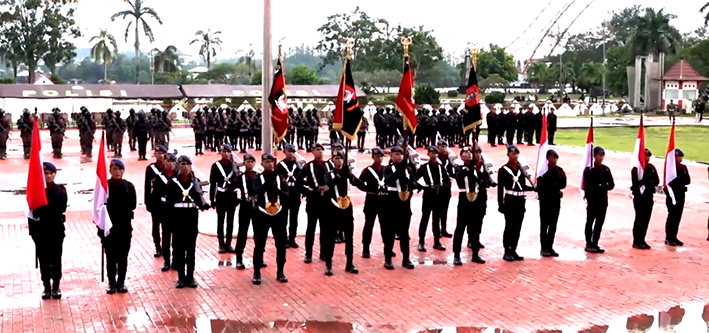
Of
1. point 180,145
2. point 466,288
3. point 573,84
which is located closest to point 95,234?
Result: point 466,288

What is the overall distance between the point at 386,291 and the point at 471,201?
2.19 metres

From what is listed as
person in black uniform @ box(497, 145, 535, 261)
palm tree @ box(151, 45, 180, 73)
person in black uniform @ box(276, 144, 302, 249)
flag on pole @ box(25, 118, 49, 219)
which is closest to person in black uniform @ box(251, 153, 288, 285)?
person in black uniform @ box(276, 144, 302, 249)

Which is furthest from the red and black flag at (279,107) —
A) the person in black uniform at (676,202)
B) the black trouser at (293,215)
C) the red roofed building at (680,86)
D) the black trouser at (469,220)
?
the red roofed building at (680,86)

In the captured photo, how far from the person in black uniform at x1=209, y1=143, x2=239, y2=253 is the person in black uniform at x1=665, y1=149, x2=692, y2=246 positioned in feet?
21.6

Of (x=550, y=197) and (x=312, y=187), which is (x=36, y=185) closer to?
(x=312, y=187)

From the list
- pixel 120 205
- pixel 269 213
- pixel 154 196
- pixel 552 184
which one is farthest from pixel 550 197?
pixel 120 205

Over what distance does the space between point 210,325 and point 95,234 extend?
5615 millimetres

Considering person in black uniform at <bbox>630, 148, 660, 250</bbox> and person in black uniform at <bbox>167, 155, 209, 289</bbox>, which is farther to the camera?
person in black uniform at <bbox>630, 148, 660, 250</bbox>

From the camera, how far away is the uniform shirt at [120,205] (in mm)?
9406

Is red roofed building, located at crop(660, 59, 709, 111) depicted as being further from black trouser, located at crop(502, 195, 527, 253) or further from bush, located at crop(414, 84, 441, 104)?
black trouser, located at crop(502, 195, 527, 253)

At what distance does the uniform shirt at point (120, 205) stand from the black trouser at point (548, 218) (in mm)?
5716

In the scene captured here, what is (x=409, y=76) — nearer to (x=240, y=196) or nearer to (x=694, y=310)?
(x=240, y=196)

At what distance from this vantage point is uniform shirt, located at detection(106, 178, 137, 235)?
30.9 feet

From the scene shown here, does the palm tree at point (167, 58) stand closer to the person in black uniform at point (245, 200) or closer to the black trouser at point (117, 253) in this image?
the person in black uniform at point (245, 200)
